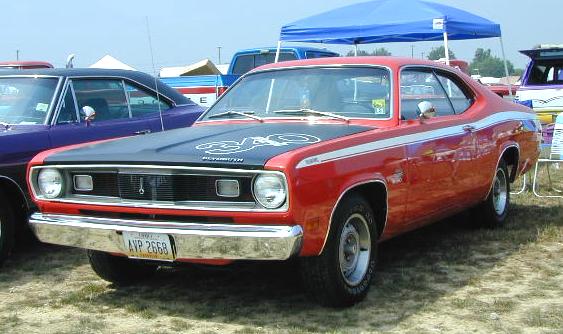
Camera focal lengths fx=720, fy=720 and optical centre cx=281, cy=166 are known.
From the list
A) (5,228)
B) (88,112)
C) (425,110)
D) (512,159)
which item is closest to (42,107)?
(88,112)

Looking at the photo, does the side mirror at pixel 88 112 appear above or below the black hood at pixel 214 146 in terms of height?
above

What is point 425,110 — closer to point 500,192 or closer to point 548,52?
point 500,192

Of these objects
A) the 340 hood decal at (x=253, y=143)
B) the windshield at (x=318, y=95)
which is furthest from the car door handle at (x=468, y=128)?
the 340 hood decal at (x=253, y=143)

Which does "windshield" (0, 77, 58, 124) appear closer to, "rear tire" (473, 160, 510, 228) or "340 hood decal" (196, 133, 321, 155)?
"340 hood decal" (196, 133, 321, 155)

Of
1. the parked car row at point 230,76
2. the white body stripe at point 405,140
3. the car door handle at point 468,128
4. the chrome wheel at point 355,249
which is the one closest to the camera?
the white body stripe at point 405,140

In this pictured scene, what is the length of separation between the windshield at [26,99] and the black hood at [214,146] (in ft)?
5.34

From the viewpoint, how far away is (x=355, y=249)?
4371 millimetres

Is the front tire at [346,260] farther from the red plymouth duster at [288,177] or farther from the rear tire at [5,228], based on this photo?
the rear tire at [5,228]

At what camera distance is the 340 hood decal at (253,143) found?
3.99 meters

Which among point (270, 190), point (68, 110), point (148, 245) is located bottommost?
point (148, 245)

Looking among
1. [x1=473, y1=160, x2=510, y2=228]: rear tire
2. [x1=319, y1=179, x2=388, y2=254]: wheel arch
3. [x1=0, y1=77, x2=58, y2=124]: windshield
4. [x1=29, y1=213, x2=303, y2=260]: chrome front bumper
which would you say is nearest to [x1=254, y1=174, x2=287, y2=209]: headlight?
[x1=29, y1=213, x2=303, y2=260]: chrome front bumper

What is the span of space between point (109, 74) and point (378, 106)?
292 cm

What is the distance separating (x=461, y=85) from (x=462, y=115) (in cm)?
52

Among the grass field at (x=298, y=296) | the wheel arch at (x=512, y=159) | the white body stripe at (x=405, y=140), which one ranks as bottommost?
the grass field at (x=298, y=296)
